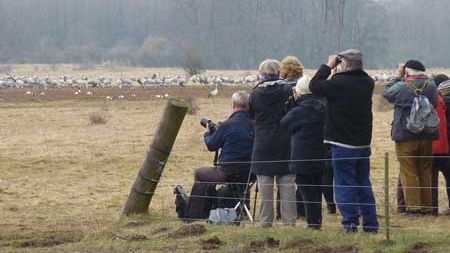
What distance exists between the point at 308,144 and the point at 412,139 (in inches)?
66.2

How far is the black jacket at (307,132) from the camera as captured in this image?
9.97 meters

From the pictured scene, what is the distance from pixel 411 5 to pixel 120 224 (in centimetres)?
10891

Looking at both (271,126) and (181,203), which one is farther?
(181,203)

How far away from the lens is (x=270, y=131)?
10219 mm

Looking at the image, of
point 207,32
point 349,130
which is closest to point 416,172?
point 349,130

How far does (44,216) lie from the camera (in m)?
12.4

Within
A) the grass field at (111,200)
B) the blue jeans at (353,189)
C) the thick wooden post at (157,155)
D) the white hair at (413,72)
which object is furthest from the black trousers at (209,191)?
the white hair at (413,72)

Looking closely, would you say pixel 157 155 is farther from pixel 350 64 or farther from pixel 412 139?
pixel 412 139

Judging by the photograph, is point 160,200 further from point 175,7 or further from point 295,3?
point 175,7

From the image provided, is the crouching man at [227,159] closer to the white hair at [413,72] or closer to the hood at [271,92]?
the hood at [271,92]

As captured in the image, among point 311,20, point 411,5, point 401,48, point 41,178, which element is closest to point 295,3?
point 311,20

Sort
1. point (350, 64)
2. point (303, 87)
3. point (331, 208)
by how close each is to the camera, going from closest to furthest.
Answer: point (350, 64), point (303, 87), point (331, 208)

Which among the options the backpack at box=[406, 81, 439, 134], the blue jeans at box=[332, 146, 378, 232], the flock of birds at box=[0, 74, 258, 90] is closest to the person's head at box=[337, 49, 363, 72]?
the blue jeans at box=[332, 146, 378, 232]

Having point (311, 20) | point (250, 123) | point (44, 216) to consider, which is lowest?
point (44, 216)
